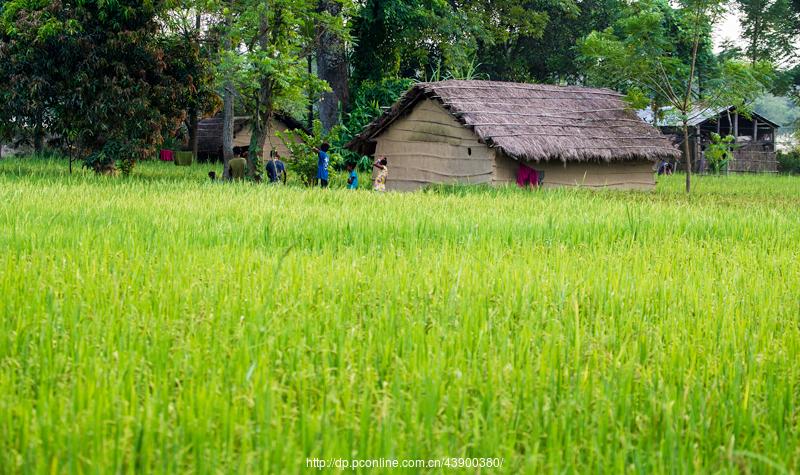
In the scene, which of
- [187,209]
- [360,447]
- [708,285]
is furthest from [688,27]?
[360,447]

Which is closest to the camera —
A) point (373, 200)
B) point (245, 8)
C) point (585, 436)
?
point (585, 436)

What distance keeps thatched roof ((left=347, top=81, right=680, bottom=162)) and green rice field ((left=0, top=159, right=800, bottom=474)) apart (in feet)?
41.7

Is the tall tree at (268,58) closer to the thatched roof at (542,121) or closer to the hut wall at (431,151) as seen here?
the thatched roof at (542,121)

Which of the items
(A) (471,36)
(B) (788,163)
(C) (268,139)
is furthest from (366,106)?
(B) (788,163)

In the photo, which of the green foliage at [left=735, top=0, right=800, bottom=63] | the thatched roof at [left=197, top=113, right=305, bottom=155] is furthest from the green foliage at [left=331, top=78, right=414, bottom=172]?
the green foliage at [left=735, top=0, right=800, bottom=63]

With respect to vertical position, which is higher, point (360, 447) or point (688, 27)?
point (688, 27)

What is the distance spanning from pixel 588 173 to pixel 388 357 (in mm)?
18739

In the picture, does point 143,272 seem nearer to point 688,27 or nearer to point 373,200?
point 373,200

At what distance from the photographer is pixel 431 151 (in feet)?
69.2

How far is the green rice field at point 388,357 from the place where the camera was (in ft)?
7.40

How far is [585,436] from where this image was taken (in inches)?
99.2

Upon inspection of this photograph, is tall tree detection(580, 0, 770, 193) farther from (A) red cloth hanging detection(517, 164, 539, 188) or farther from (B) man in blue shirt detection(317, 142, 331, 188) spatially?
(B) man in blue shirt detection(317, 142, 331, 188)

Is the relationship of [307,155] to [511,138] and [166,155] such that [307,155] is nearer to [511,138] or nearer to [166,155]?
[511,138]

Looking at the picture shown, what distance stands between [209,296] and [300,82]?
14.4 metres
